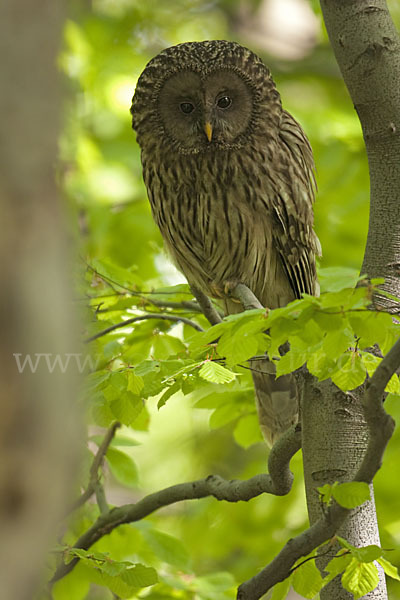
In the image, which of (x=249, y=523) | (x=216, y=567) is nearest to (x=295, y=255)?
(x=249, y=523)

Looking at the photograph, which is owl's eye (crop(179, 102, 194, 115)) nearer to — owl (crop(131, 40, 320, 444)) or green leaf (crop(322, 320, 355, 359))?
owl (crop(131, 40, 320, 444))

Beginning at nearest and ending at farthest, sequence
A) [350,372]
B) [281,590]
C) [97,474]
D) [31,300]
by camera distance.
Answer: [31,300], [350,372], [281,590], [97,474]

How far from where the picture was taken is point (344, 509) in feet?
6.82

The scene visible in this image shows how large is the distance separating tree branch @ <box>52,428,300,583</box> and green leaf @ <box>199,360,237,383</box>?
1.59ft

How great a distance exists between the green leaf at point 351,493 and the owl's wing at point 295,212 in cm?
162

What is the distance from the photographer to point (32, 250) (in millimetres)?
840

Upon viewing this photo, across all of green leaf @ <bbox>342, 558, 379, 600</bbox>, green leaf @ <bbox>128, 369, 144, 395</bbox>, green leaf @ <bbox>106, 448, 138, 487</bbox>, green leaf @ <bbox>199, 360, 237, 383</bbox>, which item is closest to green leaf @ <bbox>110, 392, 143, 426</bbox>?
green leaf @ <bbox>128, 369, 144, 395</bbox>

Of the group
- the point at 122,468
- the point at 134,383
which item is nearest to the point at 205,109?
the point at 134,383

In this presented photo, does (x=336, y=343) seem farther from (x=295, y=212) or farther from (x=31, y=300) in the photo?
(x=295, y=212)

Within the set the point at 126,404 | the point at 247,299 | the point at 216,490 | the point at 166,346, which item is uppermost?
the point at 247,299

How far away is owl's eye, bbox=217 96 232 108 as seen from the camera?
3467 mm

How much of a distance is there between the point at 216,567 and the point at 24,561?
19.8 feet

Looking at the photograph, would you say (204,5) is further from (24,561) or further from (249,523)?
(24,561)

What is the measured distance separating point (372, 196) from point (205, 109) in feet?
3.23
